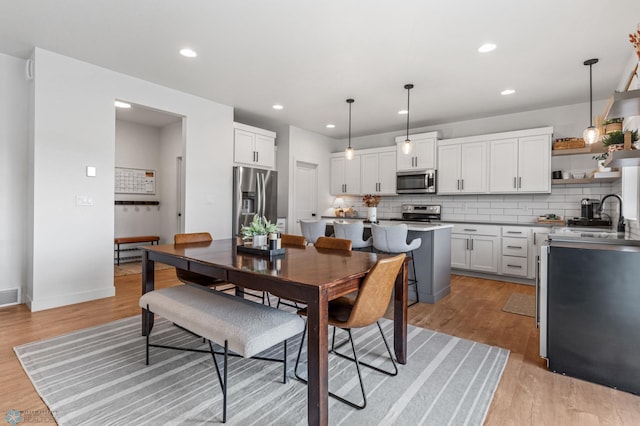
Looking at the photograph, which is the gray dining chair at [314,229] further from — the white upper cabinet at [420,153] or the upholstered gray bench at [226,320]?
the white upper cabinet at [420,153]

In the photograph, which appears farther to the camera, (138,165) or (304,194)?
(304,194)

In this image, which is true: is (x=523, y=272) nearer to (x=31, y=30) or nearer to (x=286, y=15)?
(x=286, y=15)

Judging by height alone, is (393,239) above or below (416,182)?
below

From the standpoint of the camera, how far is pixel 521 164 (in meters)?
4.70

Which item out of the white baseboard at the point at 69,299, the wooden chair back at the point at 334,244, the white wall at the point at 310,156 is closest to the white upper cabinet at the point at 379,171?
the white wall at the point at 310,156

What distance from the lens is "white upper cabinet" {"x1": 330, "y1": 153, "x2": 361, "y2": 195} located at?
654cm

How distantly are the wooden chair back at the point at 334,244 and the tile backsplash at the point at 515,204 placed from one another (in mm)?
3705

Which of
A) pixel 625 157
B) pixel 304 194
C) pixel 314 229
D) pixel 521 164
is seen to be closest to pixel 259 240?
pixel 314 229

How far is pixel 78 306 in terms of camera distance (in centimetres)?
332

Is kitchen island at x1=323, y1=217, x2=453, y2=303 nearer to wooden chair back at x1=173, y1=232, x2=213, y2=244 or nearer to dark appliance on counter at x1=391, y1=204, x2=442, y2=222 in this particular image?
dark appliance on counter at x1=391, y1=204, x2=442, y2=222

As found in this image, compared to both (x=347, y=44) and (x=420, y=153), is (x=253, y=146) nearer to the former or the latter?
(x=347, y=44)

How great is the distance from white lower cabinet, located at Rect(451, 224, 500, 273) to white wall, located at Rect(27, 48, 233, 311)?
4.72 metres

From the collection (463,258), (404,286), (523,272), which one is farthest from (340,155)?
(404,286)

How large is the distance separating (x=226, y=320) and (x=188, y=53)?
2742 mm
